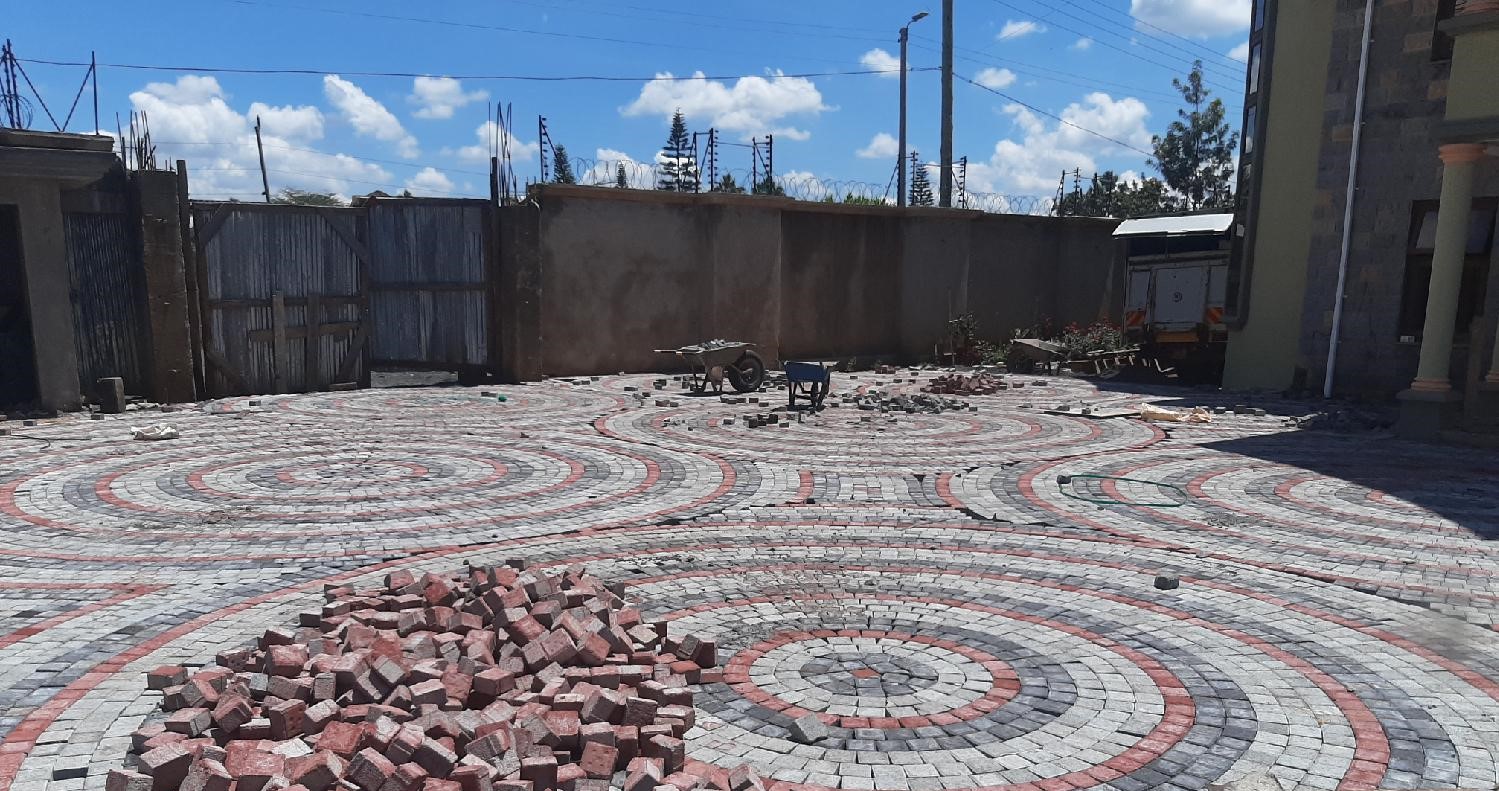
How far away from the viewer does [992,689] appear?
14.1 feet

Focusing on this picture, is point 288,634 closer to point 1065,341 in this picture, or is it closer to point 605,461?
point 605,461

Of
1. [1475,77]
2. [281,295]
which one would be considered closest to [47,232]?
[281,295]

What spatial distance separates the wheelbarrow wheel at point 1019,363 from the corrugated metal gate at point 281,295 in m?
13.5

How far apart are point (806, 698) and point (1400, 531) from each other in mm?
5771

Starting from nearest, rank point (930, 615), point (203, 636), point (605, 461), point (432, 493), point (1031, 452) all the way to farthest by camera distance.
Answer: point (203, 636) → point (930, 615) → point (432, 493) → point (605, 461) → point (1031, 452)

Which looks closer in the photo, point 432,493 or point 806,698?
point 806,698

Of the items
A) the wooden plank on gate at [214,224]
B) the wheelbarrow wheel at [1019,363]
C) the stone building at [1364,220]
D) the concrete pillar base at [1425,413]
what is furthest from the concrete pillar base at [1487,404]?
the wooden plank on gate at [214,224]

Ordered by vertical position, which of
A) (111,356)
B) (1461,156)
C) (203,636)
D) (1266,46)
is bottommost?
(203,636)

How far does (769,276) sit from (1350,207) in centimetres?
1042

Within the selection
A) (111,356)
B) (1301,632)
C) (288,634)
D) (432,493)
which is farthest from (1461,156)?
(111,356)

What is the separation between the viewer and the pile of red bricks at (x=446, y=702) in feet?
10.6

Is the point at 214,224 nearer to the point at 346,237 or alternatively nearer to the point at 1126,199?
the point at 346,237

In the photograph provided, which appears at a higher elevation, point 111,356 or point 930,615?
point 111,356

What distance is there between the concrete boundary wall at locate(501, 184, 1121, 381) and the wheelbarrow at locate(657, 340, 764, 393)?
113 inches
